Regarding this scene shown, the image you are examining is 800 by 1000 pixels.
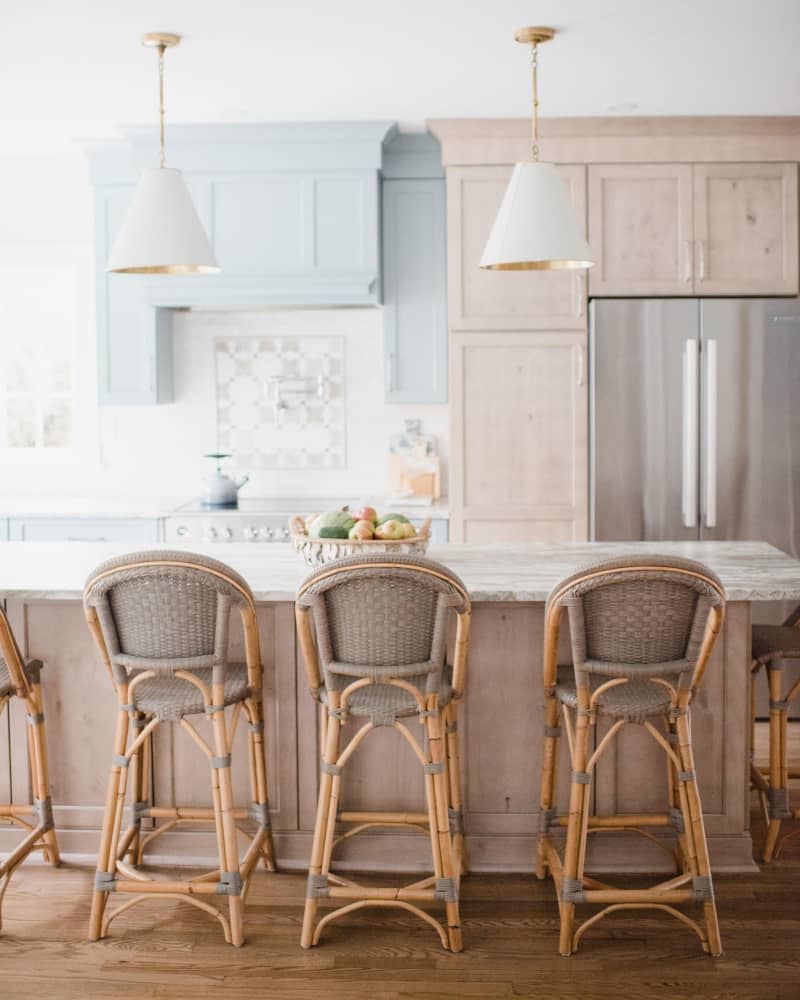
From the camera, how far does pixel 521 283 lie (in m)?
4.70

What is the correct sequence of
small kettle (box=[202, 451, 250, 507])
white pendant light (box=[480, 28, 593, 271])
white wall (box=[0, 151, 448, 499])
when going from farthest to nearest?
white wall (box=[0, 151, 448, 499]), small kettle (box=[202, 451, 250, 507]), white pendant light (box=[480, 28, 593, 271])

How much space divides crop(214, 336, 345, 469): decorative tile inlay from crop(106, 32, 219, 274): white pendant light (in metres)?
2.17

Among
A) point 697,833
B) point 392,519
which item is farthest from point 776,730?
point 392,519

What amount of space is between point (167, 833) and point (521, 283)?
8.56 feet

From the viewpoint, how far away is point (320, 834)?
9.02 ft

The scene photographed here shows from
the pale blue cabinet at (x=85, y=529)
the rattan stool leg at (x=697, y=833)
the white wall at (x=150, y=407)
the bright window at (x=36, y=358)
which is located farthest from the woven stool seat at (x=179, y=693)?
the bright window at (x=36, y=358)

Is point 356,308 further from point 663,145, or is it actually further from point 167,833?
point 167,833

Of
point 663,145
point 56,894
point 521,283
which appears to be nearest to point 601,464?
point 521,283

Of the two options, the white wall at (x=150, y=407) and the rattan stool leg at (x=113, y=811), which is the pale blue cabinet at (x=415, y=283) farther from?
the rattan stool leg at (x=113, y=811)

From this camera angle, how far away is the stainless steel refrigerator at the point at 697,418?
4621 mm

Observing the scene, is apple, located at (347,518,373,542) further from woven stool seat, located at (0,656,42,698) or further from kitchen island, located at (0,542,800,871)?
woven stool seat, located at (0,656,42,698)

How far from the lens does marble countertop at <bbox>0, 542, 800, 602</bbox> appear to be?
2.90m

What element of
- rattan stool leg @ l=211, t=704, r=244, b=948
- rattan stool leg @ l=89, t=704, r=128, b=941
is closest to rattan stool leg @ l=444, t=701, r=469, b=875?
rattan stool leg @ l=211, t=704, r=244, b=948

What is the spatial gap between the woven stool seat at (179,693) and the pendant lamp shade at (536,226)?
1282 millimetres
